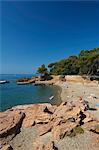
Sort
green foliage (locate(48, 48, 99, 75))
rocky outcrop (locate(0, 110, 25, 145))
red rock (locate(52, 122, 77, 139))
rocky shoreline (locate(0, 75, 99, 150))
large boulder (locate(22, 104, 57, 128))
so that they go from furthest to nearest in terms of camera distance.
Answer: green foliage (locate(48, 48, 99, 75)) < large boulder (locate(22, 104, 57, 128)) < rocky outcrop (locate(0, 110, 25, 145)) < red rock (locate(52, 122, 77, 139)) < rocky shoreline (locate(0, 75, 99, 150))

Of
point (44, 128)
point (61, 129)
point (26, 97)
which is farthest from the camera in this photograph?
point (26, 97)

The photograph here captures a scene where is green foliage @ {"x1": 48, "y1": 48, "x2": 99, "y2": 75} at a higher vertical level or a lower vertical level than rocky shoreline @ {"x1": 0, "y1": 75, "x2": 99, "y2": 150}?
higher

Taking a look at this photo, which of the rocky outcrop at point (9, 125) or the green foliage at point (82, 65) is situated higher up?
the green foliage at point (82, 65)

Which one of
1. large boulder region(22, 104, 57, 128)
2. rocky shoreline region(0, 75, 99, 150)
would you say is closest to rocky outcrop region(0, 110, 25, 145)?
rocky shoreline region(0, 75, 99, 150)

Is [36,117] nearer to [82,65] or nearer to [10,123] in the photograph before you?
[10,123]

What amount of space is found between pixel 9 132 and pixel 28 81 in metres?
76.2

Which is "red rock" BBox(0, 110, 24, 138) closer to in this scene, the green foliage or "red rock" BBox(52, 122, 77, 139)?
"red rock" BBox(52, 122, 77, 139)

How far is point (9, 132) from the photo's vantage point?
17.5m

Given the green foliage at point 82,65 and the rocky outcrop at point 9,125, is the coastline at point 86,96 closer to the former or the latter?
the rocky outcrop at point 9,125

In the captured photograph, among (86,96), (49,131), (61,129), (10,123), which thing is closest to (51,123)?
(49,131)

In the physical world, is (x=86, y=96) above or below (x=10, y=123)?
above

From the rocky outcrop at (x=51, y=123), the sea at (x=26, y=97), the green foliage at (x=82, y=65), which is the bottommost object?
the sea at (x=26, y=97)

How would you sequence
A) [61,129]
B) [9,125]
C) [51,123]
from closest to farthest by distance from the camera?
[61,129], [9,125], [51,123]

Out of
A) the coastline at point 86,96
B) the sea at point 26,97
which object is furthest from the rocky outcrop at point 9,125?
the sea at point 26,97
